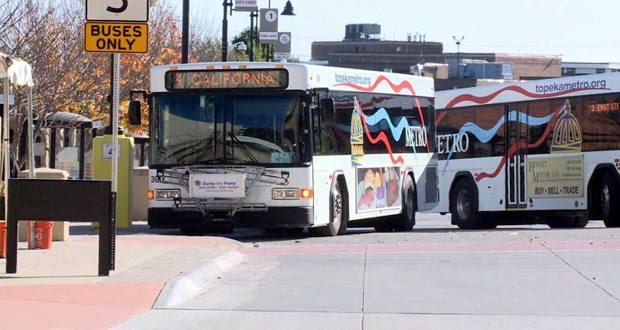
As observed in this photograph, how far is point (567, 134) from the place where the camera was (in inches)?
838

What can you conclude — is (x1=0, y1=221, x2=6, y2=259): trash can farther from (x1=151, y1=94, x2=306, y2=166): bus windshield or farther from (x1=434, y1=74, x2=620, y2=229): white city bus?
(x1=434, y1=74, x2=620, y2=229): white city bus

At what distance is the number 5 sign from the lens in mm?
11828

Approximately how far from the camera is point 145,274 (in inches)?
464

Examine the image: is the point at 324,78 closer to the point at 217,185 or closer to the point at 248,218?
the point at 217,185

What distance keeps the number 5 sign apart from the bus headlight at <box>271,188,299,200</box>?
238 inches

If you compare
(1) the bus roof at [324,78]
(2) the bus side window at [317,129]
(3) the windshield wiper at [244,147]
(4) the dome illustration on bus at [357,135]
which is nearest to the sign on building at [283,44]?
(1) the bus roof at [324,78]

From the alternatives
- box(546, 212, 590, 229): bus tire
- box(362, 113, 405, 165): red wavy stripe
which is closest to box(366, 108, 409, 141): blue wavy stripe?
box(362, 113, 405, 165): red wavy stripe

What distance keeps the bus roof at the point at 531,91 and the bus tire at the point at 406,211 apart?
3102mm

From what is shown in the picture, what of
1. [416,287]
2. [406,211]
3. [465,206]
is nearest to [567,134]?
[465,206]

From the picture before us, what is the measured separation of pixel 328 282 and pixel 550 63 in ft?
287

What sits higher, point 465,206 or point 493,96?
point 493,96

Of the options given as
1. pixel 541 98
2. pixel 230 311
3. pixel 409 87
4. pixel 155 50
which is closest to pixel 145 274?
pixel 230 311

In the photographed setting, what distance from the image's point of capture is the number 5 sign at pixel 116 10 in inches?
466

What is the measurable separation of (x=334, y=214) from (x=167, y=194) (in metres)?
3.18
